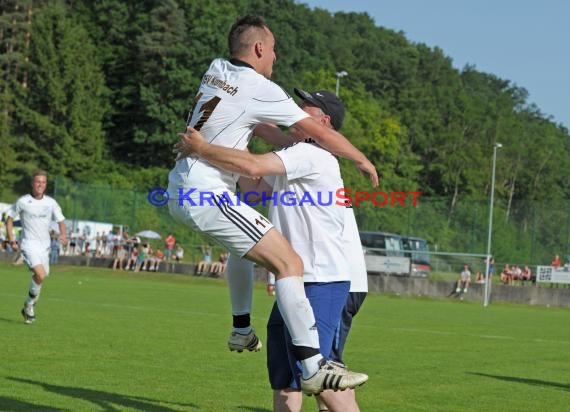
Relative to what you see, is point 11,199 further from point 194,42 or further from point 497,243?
point 497,243

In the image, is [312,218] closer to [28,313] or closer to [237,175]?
[237,175]

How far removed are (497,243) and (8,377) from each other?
37151mm

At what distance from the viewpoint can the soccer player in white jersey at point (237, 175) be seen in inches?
260

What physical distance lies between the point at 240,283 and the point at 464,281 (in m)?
34.1

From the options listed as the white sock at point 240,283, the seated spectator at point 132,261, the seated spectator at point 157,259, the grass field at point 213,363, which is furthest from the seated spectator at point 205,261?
the white sock at point 240,283

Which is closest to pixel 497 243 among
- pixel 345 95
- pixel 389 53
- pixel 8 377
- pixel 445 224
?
pixel 445 224

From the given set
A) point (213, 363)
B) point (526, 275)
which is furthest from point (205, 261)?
point (213, 363)

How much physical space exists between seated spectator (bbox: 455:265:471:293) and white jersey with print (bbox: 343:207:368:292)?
33061 mm

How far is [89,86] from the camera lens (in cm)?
8169

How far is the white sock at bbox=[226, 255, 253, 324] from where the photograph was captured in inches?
297

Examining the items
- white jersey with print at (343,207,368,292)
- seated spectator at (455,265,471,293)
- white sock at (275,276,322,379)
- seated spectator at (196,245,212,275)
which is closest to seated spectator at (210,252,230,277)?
seated spectator at (196,245,212,275)

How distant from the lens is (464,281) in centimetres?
Answer: 4081

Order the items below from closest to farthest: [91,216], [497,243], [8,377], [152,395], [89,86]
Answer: [152,395]
[8,377]
[497,243]
[91,216]
[89,86]

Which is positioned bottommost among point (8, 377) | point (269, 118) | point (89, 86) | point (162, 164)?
point (8, 377)
